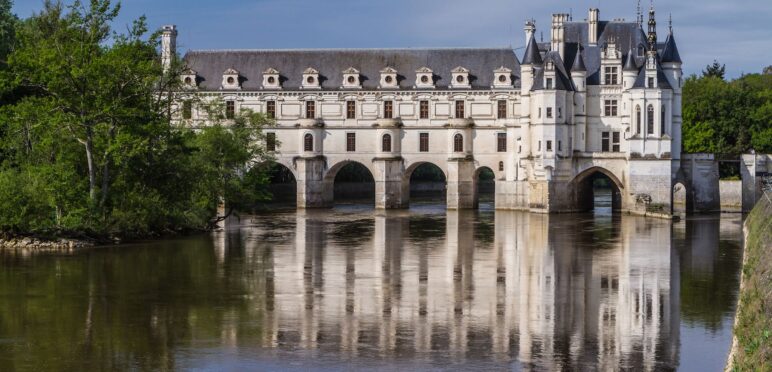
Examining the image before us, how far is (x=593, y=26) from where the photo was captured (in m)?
63.5

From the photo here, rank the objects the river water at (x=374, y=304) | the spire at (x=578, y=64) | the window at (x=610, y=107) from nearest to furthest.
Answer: the river water at (x=374, y=304), the spire at (x=578, y=64), the window at (x=610, y=107)

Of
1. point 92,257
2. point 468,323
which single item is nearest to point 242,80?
point 92,257

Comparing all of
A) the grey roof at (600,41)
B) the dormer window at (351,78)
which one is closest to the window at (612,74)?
the grey roof at (600,41)

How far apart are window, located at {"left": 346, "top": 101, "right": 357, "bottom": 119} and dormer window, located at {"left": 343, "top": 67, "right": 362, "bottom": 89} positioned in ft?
3.45

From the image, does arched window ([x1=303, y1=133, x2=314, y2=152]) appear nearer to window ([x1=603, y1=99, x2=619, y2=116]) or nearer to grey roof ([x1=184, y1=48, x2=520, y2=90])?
grey roof ([x1=184, y1=48, x2=520, y2=90])

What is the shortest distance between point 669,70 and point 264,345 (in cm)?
4597

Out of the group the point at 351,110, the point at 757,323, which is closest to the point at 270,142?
the point at 351,110

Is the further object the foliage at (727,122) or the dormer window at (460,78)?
the foliage at (727,122)

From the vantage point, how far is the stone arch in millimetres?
61344

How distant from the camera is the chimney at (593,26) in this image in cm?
6325

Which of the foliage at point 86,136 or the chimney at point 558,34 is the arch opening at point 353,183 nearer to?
the chimney at point 558,34

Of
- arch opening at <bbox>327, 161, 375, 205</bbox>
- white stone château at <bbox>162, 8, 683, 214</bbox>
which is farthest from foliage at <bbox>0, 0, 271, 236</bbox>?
arch opening at <bbox>327, 161, 375, 205</bbox>

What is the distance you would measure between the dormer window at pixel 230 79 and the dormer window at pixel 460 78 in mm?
13864

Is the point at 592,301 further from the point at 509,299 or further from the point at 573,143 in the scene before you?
the point at 573,143
